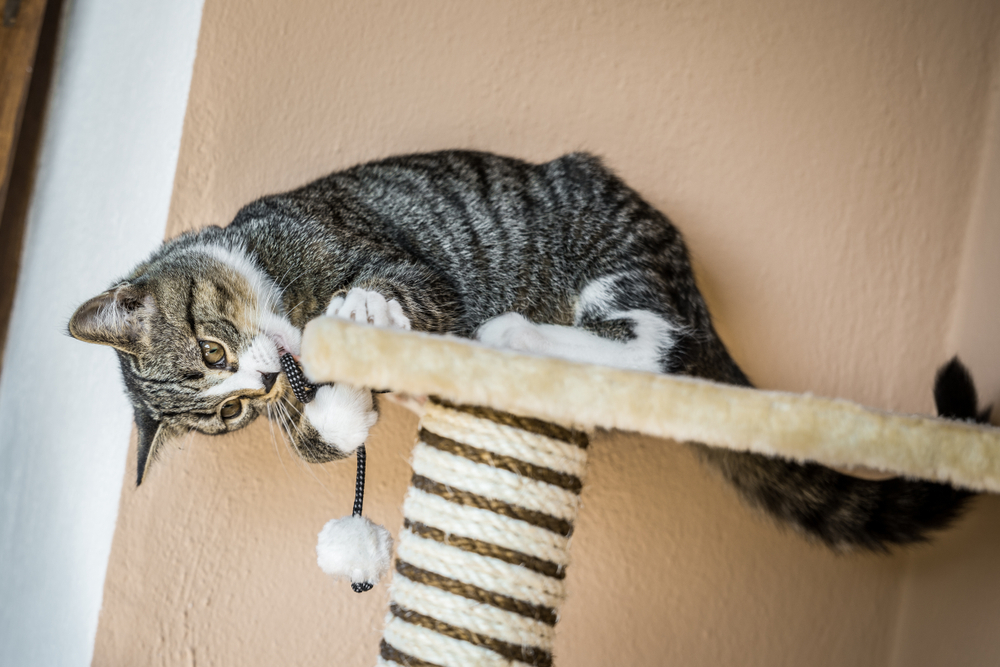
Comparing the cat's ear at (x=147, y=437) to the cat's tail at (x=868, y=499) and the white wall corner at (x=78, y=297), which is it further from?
the cat's tail at (x=868, y=499)

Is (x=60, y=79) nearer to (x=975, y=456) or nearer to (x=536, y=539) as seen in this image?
(x=536, y=539)

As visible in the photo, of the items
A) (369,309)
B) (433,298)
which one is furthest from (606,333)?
(369,309)

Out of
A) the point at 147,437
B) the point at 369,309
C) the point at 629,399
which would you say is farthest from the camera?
the point at 147,437

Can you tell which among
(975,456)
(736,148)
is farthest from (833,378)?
(975,456)

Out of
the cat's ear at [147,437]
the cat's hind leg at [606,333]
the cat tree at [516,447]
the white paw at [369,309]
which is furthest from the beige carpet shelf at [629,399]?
the cat's ear at [147,437]

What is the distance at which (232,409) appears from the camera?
0.88 metres

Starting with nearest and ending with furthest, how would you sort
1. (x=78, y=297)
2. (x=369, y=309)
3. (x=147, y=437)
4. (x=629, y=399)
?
(x=629, y=399), (x=369, y=309), (x=147, y=437), (x=78, y=297)

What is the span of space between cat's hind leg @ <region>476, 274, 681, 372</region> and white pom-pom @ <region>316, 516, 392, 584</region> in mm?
310

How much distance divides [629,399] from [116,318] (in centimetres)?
65

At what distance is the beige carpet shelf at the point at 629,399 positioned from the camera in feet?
1.90

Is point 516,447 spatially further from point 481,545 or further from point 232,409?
point 232,409

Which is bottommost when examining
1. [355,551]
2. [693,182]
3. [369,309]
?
[355,551]

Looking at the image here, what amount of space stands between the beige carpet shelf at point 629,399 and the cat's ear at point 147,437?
0.43 metres

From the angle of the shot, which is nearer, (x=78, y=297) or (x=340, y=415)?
(x=340, y=415)
